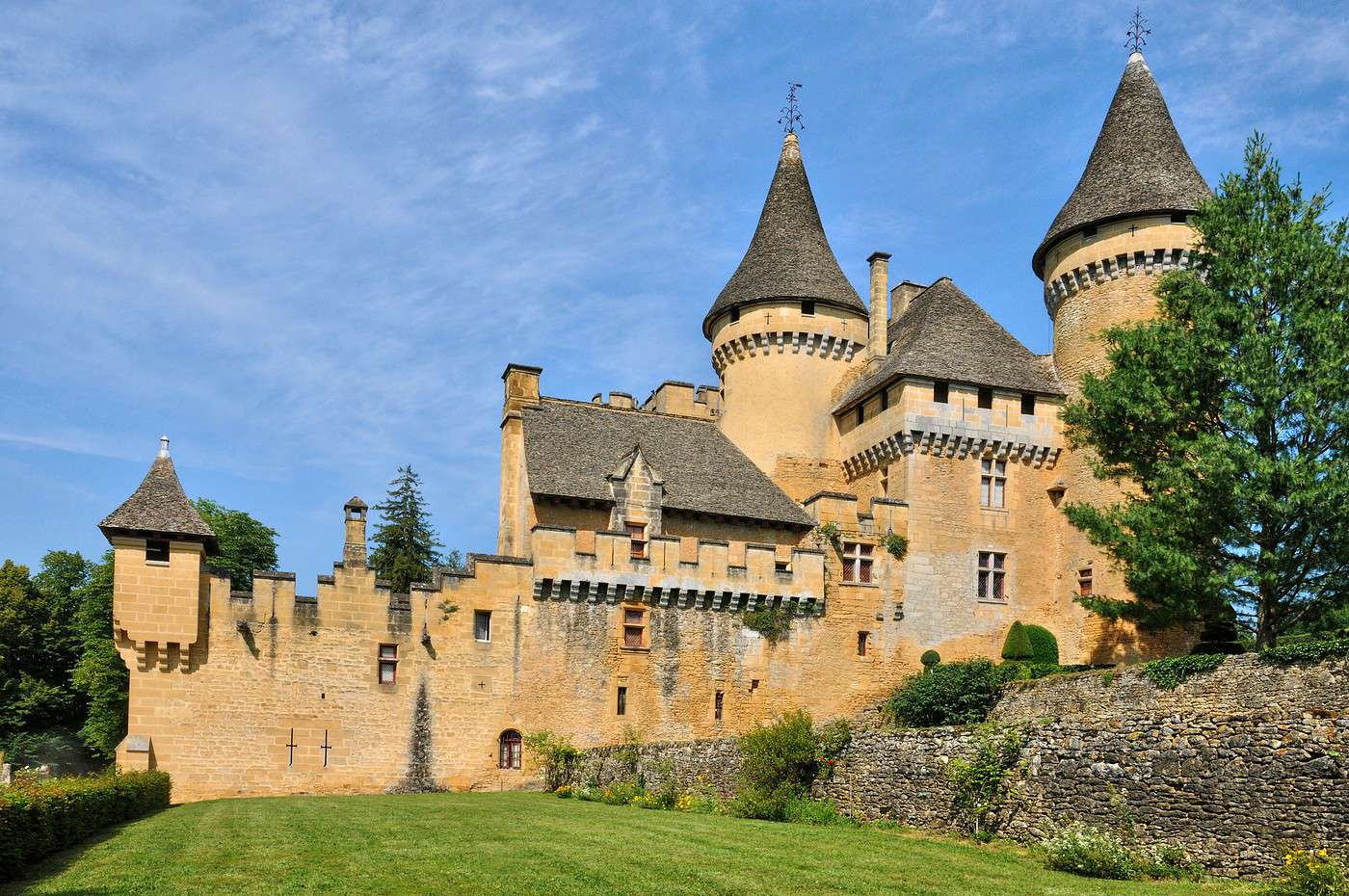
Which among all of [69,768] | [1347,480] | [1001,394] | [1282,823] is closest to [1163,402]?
[1347,480]

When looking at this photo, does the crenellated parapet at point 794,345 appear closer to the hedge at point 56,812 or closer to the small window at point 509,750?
the small window at point 509,750

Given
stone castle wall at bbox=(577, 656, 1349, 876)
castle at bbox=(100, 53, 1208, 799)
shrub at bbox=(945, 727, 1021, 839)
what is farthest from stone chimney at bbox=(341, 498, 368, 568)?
shrub at bbox=(945, 727, 1021, 839)

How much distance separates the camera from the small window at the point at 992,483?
38.4m

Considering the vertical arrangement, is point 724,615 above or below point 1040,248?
below

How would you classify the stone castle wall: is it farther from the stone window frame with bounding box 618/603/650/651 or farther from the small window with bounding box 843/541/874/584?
the small window with bounding box 843/541/874/584

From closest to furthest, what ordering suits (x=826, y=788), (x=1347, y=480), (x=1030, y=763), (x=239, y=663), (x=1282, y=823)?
(x=1282, y=823)
(x=1030, y=763)
(x=826, y=788)
(x=1347, y=480)
(x=239, y=663)

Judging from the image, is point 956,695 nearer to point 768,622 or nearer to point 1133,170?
point 768,622

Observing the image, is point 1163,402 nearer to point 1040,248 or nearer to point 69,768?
point 1040,248

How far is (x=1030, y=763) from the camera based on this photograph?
60.8ft

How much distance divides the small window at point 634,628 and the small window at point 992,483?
1140 centimetres

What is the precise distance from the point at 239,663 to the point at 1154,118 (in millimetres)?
31596

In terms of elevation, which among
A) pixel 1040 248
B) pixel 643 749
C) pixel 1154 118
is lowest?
pixel 643 749

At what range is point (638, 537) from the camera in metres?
36.0

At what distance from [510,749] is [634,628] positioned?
4.83m
